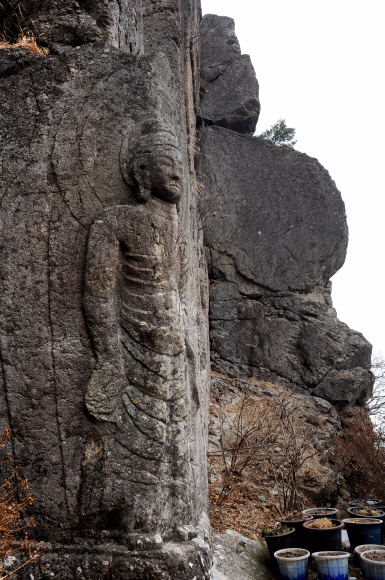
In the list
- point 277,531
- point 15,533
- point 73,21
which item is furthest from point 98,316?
point 277,531

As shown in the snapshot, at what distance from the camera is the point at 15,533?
10.5 feet

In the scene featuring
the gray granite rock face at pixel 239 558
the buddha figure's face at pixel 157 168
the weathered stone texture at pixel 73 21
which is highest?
the weathered stone texture at pixel 73 21

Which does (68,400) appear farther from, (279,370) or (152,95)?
(279,370)

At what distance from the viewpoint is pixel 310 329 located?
397 inches

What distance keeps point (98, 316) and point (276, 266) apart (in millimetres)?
7750

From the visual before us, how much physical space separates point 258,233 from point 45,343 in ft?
26.4

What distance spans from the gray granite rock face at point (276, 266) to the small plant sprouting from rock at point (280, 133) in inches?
96.5

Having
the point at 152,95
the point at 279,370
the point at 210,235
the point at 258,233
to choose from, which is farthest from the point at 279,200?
the point at 152,95

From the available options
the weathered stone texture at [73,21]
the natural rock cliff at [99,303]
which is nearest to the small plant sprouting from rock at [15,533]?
the natural rock cliff at [99,303]

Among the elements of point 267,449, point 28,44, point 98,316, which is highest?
point 28,44

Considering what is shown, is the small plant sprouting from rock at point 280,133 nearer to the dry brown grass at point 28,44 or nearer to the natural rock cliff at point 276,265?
the natural rock cliff at point 276,265

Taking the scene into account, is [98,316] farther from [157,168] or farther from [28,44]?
[28,44]

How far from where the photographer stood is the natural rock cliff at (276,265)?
9945 millimetres

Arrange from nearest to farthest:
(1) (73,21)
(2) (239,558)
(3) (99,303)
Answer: (3) (99,303) → (1) (73,21) → (2) (239,558)
